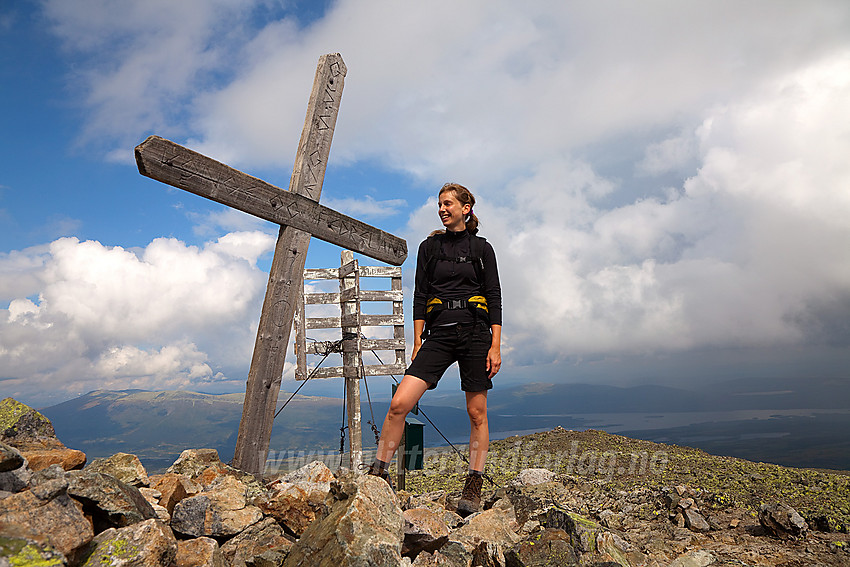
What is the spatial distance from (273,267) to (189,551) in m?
2.88

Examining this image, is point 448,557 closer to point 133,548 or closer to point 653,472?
point 133,548

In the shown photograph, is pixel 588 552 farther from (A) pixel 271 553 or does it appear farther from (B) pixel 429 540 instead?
(A) pixel 271 553

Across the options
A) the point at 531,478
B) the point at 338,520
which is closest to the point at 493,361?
the point at 338,520

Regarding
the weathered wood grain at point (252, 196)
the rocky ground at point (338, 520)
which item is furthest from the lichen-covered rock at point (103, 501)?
the weathered wood grain at point (252, 196)

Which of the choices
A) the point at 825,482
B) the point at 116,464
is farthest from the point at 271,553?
the point at 825,482

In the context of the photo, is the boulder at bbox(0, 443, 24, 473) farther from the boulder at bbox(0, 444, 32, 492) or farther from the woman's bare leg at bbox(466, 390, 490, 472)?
the woman's bare leg at bbox(466, 390, 490, 472)

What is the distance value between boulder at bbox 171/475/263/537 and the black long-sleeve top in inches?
88.1

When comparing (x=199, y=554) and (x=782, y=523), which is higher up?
(x=199, y=554)

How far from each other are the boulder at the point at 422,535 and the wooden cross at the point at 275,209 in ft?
6.90

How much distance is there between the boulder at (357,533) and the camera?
271 centimetres

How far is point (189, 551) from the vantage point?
10.0 feet

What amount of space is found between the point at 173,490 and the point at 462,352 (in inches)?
103

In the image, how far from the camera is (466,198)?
5.25 meters

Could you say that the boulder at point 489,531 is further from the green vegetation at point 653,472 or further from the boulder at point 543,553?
the green vegetation at point 653,472
